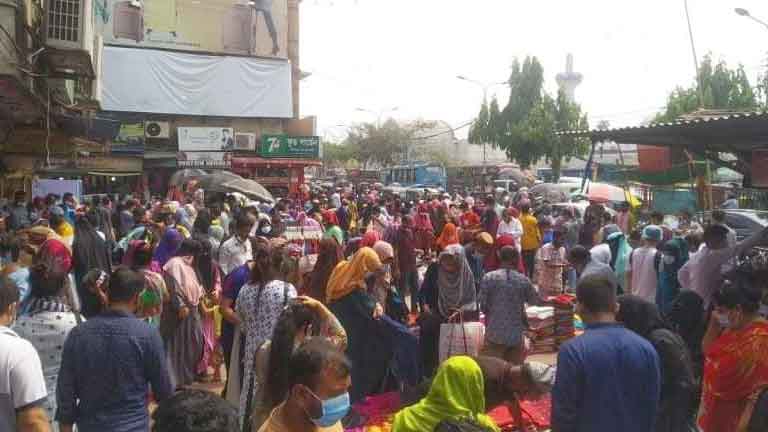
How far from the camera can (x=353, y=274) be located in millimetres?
5523

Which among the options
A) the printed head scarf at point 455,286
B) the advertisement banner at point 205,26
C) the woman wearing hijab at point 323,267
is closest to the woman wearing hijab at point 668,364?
the printed head scarf at point 455,286

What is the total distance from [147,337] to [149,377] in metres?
0.20

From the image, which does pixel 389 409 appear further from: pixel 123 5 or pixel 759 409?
pixel 123 5

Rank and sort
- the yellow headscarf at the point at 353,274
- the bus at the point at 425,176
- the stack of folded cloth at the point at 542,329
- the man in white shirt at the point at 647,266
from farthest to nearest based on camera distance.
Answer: the bus at the point at 425,176 < the stack of folded cloth at the point at 542,329 < the man in white shirt at the point at 647,266 < the yellow headscarf at the point at 353,274

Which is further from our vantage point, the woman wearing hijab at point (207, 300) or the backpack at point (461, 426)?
the woman wearing hijab at point (207, 300)

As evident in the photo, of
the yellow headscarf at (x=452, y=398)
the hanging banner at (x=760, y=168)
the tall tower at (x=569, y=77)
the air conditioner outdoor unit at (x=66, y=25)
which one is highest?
the tall tower at (x=569, y=77)

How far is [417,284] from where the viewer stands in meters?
10.3

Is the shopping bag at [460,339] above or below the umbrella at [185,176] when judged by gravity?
below

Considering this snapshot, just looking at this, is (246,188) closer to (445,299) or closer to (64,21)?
(64,21)

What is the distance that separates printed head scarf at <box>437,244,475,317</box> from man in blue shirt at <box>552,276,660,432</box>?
283cm

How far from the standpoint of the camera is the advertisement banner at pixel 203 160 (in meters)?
32.9

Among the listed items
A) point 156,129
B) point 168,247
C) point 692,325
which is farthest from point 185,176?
point 692,325

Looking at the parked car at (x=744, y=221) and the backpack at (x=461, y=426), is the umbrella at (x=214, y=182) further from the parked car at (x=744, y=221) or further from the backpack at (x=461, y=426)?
the backpack at (x=461, y=426)

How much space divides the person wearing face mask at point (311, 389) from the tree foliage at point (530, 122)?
33.5m
